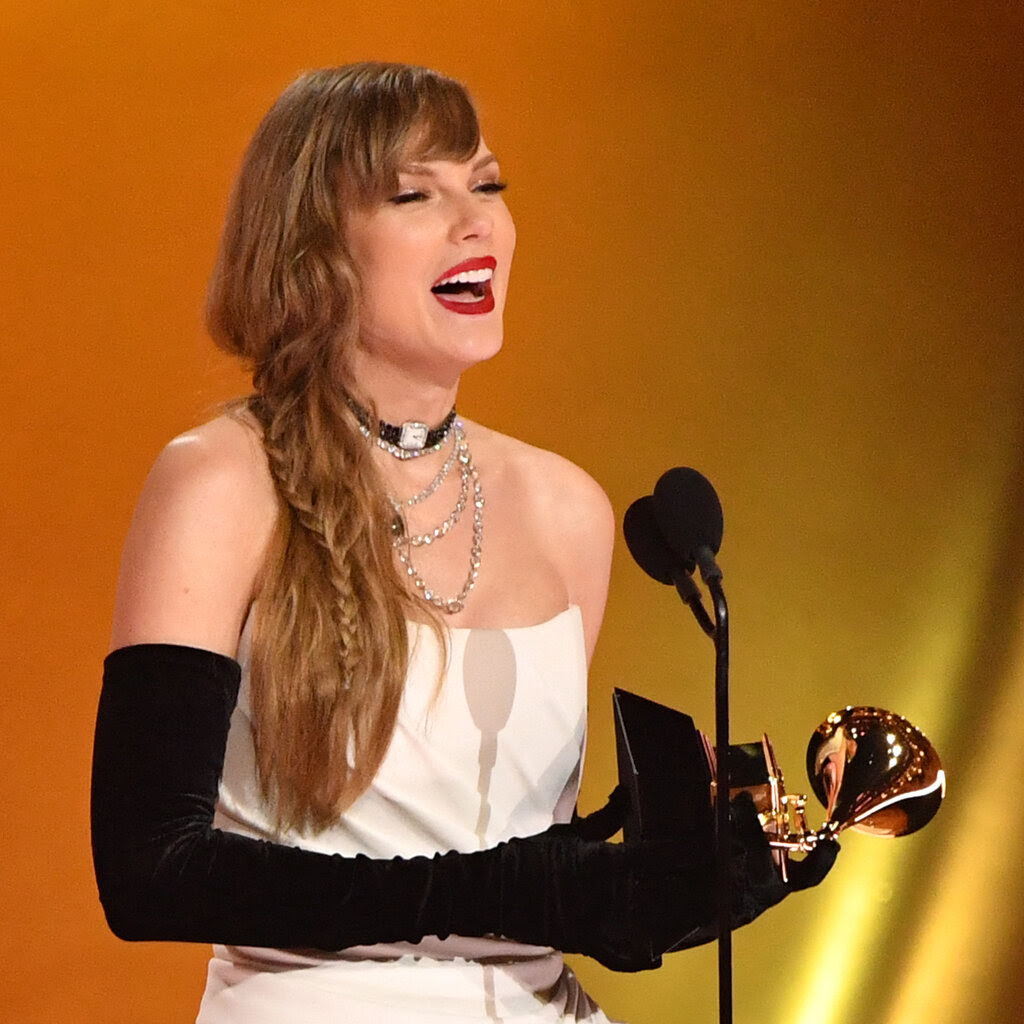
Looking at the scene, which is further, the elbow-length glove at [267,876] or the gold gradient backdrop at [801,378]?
the gold gradient backdrop at [801,378]

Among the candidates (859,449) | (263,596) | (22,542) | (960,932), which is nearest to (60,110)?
(22,542)

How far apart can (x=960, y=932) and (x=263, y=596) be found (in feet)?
5.26

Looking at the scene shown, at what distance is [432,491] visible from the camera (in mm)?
1787

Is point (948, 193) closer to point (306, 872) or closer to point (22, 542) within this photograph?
point (22, 542)

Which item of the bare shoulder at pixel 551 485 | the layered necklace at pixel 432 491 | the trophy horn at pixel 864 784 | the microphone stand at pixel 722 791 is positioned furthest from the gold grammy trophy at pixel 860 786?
the bare shoulder at pixel 551 485

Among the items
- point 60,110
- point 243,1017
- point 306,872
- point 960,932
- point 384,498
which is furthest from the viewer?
point 960,932

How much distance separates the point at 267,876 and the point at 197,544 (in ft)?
1.06

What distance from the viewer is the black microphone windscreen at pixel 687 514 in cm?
134

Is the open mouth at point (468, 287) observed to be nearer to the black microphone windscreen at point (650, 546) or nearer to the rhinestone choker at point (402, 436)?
the rhinestone choker at point (402, 436)

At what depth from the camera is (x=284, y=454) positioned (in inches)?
63.5

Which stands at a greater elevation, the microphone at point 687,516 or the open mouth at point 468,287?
the open mouth at point 468,287

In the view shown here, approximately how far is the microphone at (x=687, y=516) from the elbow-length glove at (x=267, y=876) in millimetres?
279

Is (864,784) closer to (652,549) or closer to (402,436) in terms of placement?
(652,549)

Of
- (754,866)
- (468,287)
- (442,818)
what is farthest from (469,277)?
(754,866)
